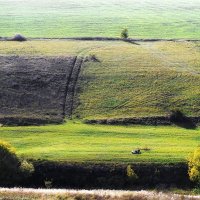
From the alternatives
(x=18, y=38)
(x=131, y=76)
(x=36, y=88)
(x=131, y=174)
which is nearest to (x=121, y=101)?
(x=131, y=76)

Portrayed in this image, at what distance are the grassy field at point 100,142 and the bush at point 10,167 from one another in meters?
3.94

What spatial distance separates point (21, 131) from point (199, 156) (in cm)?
2997

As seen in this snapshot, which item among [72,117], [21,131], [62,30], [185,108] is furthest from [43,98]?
[62,30]

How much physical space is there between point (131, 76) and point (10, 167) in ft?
145

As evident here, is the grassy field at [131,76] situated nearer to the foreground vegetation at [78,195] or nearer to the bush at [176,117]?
the bush at [176,117]

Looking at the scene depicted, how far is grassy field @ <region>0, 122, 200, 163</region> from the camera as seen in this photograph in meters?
67.8

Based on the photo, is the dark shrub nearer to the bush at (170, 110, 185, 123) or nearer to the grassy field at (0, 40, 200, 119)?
the grassy field at (0, 40, 200, 119)

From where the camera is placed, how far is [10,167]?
6228 centimetres

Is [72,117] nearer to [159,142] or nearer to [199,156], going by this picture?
[159,142]

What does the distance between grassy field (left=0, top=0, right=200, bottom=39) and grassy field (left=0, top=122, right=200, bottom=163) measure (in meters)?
63.0

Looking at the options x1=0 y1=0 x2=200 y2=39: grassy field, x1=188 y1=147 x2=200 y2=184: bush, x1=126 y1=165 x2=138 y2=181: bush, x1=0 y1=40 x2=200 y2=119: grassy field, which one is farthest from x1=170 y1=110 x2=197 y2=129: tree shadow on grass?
x1=0 y1=0 x2=200 y2=39: grassy field

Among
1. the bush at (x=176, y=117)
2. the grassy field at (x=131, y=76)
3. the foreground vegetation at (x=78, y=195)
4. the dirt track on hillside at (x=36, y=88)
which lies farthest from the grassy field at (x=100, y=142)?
the foreground vegetation at (x=78, y=195)

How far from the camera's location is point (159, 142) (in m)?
74.8

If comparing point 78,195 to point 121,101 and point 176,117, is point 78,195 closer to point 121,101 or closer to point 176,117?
point 176,117
